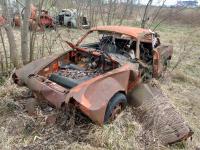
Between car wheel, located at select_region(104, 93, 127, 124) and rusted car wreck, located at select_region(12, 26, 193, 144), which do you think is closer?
rusted car wreck, located at select_region(12, 26, 193, 144)

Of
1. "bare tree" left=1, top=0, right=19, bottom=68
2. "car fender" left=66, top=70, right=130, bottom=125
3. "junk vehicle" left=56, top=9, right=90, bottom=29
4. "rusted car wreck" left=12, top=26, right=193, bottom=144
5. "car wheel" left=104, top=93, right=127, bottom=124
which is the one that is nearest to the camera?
"car fender" left=66, top=70, right=130, bottom=125

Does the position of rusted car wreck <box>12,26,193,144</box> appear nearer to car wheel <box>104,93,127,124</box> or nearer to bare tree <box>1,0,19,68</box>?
car wheel <box>104,93,127,124</box>

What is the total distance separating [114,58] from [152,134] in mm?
1546

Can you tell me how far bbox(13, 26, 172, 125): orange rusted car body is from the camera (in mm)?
3684

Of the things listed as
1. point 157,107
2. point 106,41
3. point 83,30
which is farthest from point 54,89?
point 83,30

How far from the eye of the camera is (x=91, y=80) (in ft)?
13.0

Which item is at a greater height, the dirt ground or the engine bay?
the engine bay

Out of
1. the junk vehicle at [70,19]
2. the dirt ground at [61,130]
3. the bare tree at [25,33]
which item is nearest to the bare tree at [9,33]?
the bare tree at [25,33]

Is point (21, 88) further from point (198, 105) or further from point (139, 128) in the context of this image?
point (198, 105)

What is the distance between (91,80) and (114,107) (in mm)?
615

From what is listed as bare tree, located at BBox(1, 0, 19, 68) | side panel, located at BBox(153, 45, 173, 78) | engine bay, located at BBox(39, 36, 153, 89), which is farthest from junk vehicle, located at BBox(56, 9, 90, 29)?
engine bay, located at BBox(39, 36, 153, 89)

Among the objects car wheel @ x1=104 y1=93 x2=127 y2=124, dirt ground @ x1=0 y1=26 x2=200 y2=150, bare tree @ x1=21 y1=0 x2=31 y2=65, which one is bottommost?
dirt ground @ x1=0 y1=26 x2=200 y2=150

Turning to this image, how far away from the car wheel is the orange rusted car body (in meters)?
0.12

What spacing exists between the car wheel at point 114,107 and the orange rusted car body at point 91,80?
125 mm
